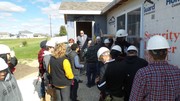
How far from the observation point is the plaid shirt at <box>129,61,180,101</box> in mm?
1667

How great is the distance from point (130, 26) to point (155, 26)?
1.74 meters

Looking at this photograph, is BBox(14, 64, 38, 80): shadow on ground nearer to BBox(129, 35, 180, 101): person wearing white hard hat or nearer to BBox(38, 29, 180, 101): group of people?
BBox(38, 29, 180, 101): group of people

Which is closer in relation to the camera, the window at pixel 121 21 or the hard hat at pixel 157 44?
the hard hat at pixel 157 44

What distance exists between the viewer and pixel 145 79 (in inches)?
66.1

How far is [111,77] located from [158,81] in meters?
1.16

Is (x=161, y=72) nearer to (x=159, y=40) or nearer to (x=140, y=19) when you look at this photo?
(x=159, y=40)

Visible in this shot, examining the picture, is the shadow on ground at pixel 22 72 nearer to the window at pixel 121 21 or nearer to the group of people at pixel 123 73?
the group of people at pixel 123 73

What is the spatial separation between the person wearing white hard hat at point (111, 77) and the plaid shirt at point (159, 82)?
3.41ft

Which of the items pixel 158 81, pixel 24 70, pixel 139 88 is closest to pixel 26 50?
pixel 24 70

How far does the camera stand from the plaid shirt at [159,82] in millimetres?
1667

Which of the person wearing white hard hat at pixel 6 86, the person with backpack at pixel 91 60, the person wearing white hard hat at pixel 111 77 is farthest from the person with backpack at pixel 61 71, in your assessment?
the person with backpack at pixel 91 60

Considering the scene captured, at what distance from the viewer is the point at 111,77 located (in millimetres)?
2771

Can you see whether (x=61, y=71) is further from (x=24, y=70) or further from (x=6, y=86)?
(x=24, y=70)

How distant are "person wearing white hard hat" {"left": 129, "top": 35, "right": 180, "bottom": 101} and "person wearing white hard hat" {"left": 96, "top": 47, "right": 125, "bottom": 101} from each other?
3.33ft
